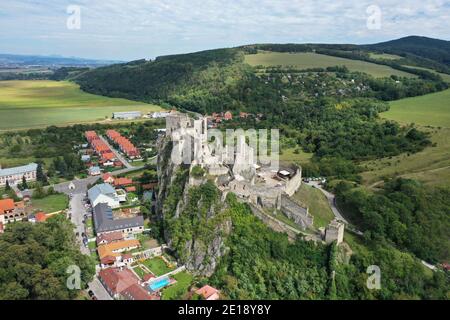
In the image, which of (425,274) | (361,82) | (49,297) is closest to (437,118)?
(361,82)

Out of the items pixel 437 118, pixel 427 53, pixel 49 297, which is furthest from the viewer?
pixel 427 53

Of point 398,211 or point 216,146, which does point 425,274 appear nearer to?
point 398,211

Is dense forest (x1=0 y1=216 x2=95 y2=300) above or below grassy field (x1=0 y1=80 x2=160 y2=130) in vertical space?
below

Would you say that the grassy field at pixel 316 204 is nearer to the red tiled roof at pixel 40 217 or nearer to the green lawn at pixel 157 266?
the green lawn at pixel 157 266

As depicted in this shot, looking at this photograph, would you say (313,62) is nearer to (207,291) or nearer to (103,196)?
(103,196)

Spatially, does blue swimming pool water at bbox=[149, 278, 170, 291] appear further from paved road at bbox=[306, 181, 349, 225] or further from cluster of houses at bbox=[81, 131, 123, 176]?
cluster of houses at bbox=[81, 131, 123, 176]

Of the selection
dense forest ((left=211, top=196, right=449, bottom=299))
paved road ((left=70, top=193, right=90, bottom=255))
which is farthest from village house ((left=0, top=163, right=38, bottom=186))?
dense forest ((left=211, top=196, right=449, bottom=299))

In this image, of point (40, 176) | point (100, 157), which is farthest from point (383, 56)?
point (40, 176)

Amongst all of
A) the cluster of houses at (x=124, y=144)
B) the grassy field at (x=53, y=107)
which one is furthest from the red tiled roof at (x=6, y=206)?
the grassy field at (x=53, y=107)
